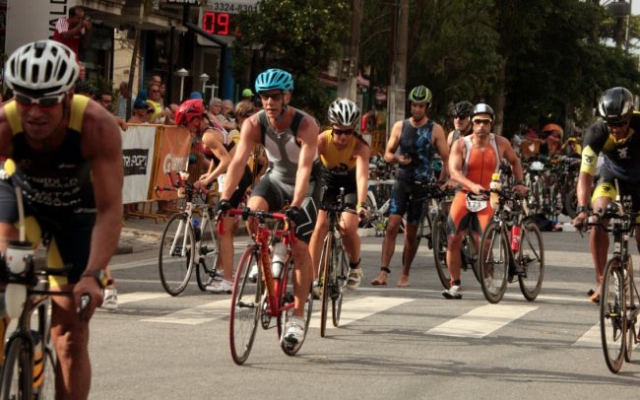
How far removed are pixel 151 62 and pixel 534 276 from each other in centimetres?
2497

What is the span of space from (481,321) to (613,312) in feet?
8.97

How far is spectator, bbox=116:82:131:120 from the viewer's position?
2500 centimetres

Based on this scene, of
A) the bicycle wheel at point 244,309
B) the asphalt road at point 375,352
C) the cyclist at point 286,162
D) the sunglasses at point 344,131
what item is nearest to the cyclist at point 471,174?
the asphalt road at point 375,352

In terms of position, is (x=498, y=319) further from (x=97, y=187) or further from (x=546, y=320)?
(x=97, y=187)

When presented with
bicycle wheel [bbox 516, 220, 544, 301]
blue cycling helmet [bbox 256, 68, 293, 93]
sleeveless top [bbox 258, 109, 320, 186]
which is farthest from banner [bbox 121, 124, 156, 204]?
blue cycling helmet [bbox 256, 68, 293, 93]

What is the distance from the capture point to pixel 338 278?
472 inches

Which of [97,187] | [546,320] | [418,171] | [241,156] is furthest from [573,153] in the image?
[97,187]

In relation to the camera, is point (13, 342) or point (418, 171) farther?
point (418, 171)

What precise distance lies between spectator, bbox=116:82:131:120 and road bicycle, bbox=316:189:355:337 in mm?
13104

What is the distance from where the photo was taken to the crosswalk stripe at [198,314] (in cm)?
1194

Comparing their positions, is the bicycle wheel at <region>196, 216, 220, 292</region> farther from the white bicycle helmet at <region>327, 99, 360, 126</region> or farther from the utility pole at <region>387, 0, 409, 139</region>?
the utility pole at <region>387, 0, 409, 139</region>

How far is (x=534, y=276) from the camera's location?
14867 mm

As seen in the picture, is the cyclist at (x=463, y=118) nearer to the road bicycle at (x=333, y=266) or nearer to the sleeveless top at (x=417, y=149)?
the sleeveless top at (x=417, y=149)

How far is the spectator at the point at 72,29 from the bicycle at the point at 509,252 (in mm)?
7502
